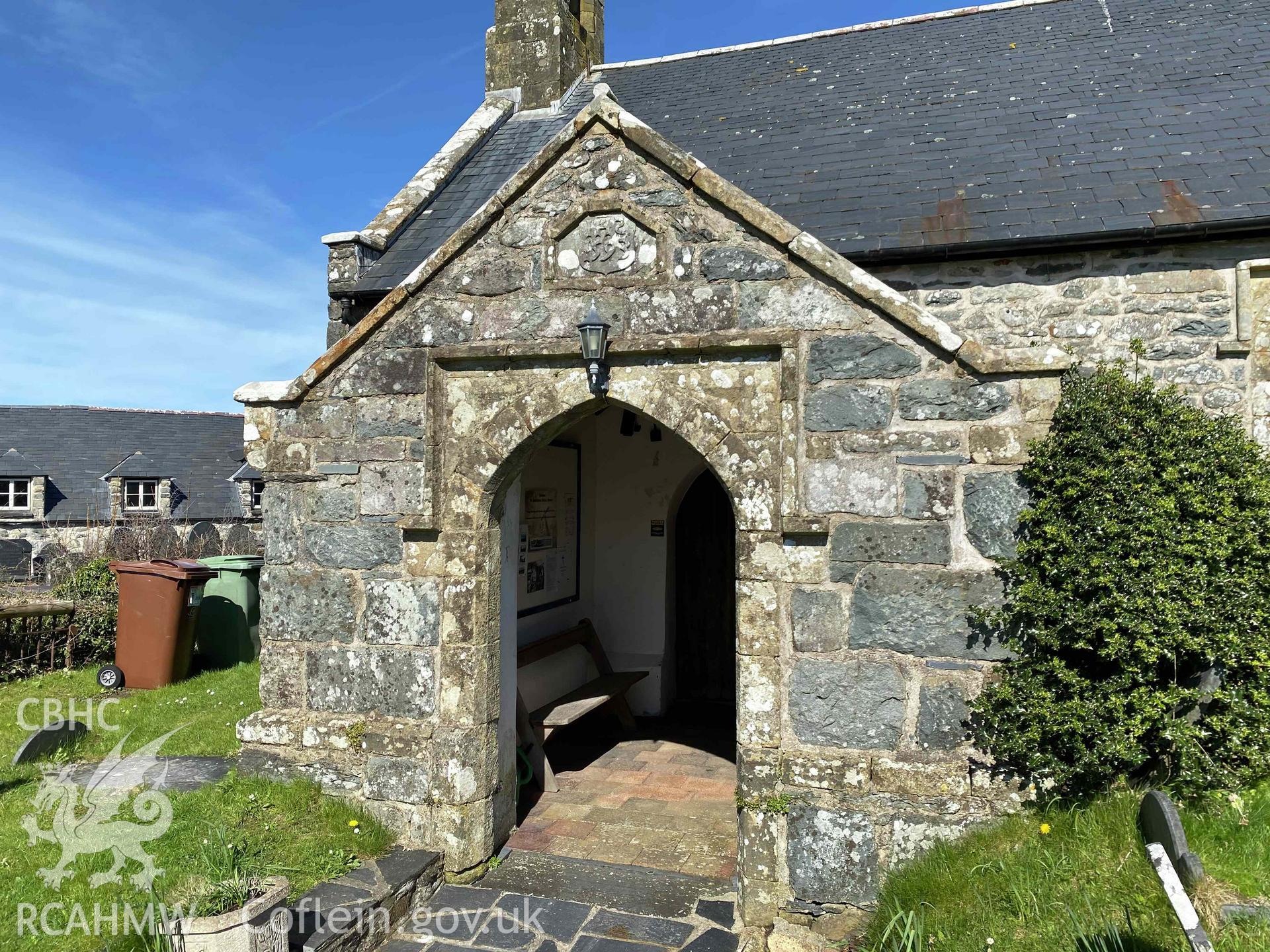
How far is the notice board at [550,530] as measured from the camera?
22.9 feet

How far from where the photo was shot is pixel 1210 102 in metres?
7.04

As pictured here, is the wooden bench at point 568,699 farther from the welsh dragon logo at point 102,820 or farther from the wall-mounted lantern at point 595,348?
the wall-mounted lantern at point 595,348

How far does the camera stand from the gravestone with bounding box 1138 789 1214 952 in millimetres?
2297

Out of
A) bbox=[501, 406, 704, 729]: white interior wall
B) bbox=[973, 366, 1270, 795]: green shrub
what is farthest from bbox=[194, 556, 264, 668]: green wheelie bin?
bbox=[973, 366, 1270, 795]: green shrub

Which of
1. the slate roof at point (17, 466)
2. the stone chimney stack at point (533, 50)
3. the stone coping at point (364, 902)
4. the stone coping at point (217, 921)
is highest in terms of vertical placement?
the stone chimney stack at point (533, 50)

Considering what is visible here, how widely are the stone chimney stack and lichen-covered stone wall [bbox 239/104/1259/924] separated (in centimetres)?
715

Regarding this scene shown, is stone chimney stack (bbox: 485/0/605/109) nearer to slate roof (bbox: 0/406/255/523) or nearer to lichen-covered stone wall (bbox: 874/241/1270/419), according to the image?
lichen-covered stone wall (bbox: 874/241/1270/419)

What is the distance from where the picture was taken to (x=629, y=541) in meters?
8.24

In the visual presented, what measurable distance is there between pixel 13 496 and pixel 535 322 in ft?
96.0

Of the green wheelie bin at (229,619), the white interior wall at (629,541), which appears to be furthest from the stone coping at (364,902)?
the green wheelie bin at (229,619)

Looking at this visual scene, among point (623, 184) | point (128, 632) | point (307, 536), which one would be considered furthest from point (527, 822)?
point (128, 632)

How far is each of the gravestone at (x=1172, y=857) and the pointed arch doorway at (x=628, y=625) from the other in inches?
104

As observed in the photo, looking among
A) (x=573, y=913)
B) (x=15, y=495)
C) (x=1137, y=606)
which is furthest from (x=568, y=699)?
(x=15, y=495)

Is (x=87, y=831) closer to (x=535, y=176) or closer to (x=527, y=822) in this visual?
(x=527, y=822)
